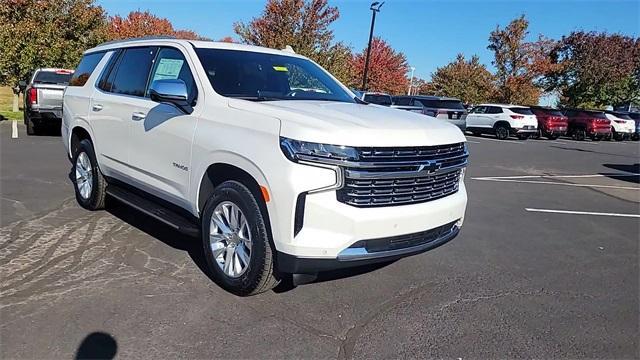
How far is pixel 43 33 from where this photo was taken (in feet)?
62.6

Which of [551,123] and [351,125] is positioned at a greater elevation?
[351,125]

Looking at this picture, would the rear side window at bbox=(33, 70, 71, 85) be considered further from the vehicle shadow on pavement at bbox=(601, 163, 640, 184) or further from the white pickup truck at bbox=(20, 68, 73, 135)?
the vehicle shadow on pavement at bbox=(601, 163, 640, 184)

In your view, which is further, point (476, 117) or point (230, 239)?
point (476, 117)

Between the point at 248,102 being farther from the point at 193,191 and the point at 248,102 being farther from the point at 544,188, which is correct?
the point at 544,188

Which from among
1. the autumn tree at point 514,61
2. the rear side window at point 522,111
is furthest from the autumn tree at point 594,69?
the rear side window at point 522,111

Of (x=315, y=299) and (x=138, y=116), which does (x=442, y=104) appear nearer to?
(x=138, y=116)

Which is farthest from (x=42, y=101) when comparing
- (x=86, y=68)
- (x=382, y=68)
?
(x=382, y=68)

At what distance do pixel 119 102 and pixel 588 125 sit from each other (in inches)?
1162

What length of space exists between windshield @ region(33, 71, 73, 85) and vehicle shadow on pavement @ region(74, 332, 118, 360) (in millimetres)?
12646

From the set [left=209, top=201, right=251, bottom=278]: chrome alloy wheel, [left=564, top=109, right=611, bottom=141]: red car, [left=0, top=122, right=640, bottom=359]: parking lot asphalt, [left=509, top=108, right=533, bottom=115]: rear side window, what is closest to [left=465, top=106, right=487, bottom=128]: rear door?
[left=509, top=108, right=533, bottom=115]: rear side window

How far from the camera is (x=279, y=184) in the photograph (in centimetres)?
327

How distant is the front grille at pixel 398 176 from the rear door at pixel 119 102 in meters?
2.43

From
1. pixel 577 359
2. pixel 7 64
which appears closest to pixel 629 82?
pixel 7 64

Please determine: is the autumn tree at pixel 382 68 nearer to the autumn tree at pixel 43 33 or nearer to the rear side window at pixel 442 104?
the rear side window at pixel 442 104
